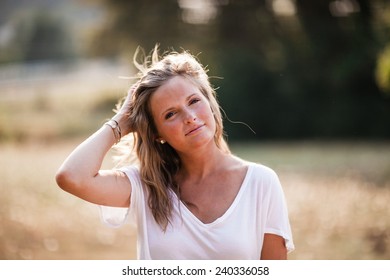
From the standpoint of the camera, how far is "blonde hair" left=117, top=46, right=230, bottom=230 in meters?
2.06

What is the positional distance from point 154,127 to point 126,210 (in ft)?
1.11

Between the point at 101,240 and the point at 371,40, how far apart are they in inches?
281

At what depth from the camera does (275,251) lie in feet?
6.79

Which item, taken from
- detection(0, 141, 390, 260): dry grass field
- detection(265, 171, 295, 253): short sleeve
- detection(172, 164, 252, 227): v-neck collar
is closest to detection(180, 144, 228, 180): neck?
detection(172, 164, 252, 227): v-neck collar

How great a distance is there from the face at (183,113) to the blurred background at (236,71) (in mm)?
5254

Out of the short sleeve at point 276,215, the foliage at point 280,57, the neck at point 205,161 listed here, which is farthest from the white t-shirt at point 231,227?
the foliage at point 280,57

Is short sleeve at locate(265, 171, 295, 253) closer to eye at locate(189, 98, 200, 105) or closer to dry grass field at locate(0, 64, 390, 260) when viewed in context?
eye at locate(189, 98, 200, 105)

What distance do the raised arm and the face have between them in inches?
8.8

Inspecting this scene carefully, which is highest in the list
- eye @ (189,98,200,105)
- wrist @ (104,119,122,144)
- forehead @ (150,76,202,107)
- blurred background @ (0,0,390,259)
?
blurred background @ (0,0,390,259)

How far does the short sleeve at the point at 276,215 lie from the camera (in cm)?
199

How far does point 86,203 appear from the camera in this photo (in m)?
5.86

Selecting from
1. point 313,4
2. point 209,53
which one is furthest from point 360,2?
point 209,53

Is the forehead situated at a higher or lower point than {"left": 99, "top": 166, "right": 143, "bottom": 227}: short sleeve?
higher
